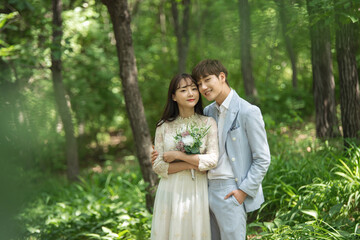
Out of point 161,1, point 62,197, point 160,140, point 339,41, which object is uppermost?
point 161,1

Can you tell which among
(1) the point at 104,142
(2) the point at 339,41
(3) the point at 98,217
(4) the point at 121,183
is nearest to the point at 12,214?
(3) the point at 98,217

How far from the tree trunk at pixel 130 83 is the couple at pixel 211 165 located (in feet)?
4.62

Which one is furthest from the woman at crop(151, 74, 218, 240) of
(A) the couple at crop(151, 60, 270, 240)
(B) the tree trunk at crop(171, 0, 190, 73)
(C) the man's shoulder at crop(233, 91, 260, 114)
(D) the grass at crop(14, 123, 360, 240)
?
(B) the tree trunk at crop(171, 0, 190, 73)

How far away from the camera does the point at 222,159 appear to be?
96.6 inches

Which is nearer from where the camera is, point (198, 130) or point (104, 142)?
point (198, 130)

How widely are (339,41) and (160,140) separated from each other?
2569 millimetres

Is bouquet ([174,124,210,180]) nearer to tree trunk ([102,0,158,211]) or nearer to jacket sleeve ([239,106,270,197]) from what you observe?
jacket sleeve ([239,106,270,197])

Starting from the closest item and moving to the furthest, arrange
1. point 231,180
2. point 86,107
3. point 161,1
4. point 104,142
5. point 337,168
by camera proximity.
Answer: point 231,180
point 337,168
point 86,107
point 104,142
point 161,1

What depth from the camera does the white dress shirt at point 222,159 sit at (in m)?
2.41

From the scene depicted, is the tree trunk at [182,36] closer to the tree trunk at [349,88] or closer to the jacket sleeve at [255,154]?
the tree trunk at [349,88]

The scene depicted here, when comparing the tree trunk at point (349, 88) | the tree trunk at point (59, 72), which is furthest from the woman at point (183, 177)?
the tree trunk at point (349, 88)

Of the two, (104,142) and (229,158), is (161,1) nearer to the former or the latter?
(104,142)

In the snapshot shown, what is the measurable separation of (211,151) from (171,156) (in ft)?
0.91

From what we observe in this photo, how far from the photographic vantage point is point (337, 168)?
12.4 feet
